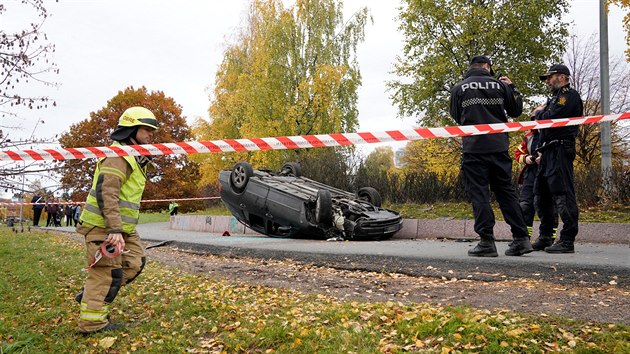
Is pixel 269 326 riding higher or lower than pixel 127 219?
lower

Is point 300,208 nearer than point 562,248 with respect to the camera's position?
No

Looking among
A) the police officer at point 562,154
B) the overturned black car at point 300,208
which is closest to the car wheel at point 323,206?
the overturned black car at point 300,208

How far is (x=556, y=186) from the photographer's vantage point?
583cm

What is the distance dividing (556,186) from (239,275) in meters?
3.78

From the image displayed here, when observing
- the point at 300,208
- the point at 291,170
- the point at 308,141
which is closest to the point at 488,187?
the point at 308,141

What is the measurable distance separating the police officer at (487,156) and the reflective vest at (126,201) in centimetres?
339

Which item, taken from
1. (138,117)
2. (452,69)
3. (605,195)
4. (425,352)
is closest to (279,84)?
(452,69)

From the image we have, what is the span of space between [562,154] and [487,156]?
0.99 meters

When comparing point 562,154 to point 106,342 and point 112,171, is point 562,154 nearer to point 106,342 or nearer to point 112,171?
point 112,171

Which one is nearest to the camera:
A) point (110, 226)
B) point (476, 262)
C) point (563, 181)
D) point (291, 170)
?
point (110, 226)

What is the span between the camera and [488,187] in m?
5.66

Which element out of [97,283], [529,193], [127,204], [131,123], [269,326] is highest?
[131,123]

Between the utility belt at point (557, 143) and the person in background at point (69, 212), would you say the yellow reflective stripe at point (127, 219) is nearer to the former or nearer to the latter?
the utility belt at point (557, 143)

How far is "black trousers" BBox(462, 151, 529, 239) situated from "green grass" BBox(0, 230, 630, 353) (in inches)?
81.1
